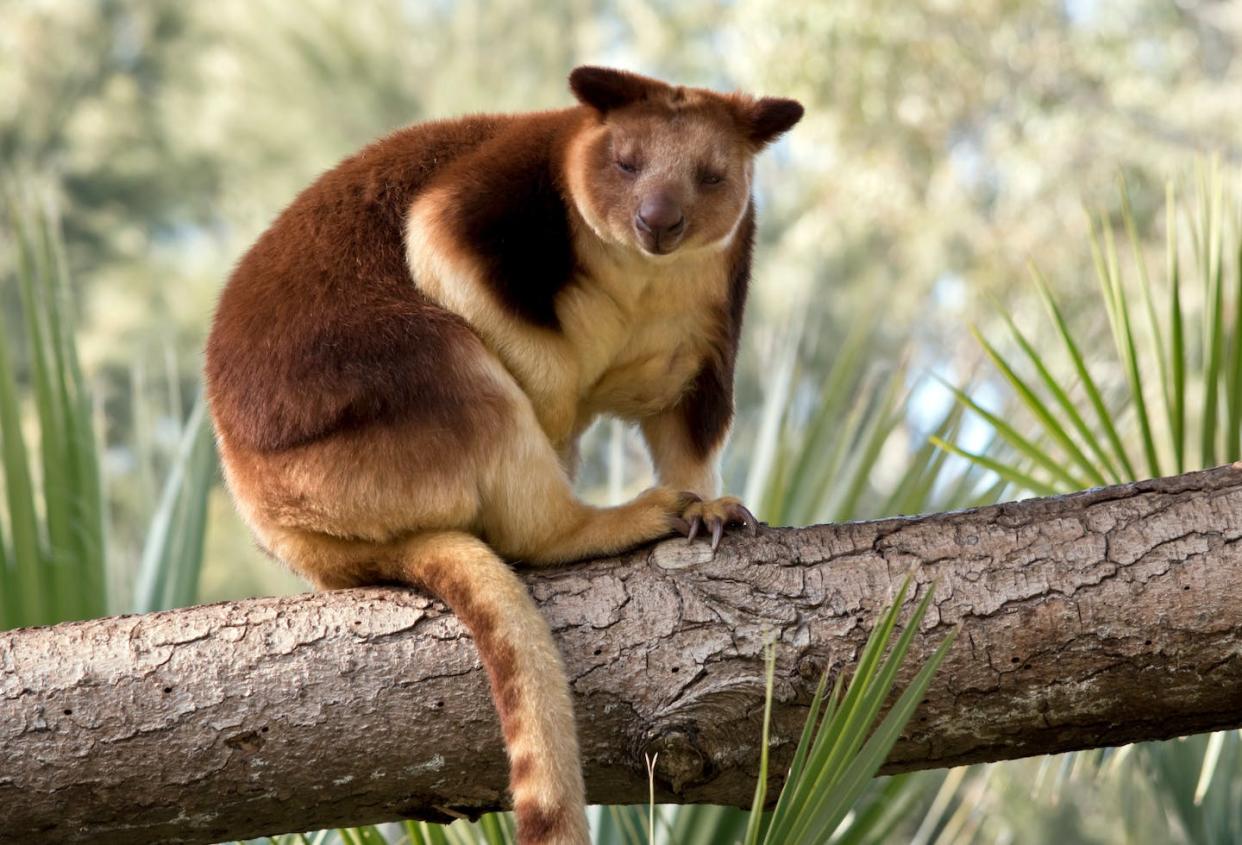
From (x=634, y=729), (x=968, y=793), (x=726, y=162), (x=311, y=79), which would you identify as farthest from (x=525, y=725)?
(x=311, y=79)

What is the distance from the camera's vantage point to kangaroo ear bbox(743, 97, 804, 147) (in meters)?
3.68

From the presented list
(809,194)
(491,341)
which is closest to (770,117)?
(491,341)

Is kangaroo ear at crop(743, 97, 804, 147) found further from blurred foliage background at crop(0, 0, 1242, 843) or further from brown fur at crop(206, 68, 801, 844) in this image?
blurred foliage background at crop(0, 0, 1242, 843)

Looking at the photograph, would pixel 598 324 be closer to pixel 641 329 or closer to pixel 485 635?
pixel 641 329

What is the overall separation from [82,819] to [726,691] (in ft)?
3.76

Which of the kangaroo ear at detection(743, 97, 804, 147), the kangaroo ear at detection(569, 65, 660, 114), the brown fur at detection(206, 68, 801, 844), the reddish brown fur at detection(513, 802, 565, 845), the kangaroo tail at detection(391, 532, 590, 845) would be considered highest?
the kangaroo ear at detection(743, 97, 804, 147)

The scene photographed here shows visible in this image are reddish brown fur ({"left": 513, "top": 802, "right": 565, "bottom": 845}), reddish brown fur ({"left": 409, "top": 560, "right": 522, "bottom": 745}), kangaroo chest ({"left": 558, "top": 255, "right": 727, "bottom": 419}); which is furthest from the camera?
kangaroo chest ({"left": 558, "top": 255, "right": 727, "bottom": 419})

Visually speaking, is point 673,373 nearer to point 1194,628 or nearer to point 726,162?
point 726,162

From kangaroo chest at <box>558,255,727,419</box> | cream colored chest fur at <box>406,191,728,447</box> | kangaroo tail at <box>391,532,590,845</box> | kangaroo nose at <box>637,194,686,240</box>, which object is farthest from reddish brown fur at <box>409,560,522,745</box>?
kangaroo nose at <box>637,194,686,240</box>

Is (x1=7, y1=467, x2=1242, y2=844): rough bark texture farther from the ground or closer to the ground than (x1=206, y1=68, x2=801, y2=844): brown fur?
closer to the ground

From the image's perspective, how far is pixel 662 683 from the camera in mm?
2561

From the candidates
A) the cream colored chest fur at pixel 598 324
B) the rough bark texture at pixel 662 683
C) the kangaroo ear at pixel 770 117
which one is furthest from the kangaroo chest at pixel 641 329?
the rough bark texture at pixel 662 683

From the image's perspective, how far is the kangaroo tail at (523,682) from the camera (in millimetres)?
2354

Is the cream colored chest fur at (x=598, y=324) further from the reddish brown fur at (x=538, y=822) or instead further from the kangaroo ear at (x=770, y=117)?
the reddish brown fur at (x=538, y=822)
